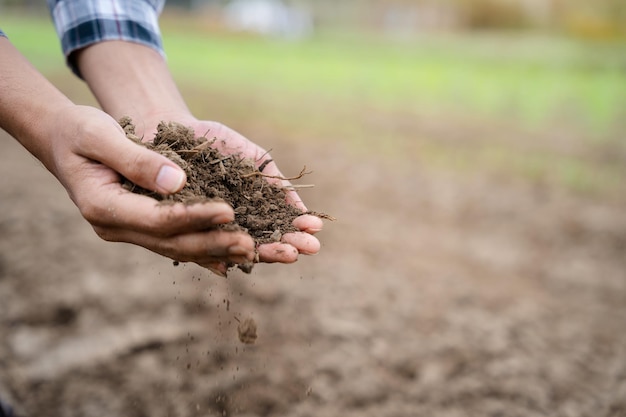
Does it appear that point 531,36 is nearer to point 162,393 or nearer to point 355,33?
point 355,33

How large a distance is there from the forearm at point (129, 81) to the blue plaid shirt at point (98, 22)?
0.11ft

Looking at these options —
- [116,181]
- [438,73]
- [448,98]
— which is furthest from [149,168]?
[438,73]

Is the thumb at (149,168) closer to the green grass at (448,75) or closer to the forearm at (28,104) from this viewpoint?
the forearm at (28,104)

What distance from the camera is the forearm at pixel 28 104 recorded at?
5.10ft

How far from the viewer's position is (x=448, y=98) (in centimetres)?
924

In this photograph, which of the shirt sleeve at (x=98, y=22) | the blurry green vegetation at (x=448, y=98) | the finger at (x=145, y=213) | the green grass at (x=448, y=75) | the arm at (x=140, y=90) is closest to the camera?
the finger at (x=145, y=213)

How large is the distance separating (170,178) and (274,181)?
0.53 metres

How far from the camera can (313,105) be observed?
8766mm

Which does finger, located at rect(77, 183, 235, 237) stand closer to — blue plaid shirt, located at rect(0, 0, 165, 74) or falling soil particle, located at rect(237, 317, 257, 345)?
falling soil particle, located at rect(237, 317, 257, 345)

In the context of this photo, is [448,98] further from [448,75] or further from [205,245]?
[205,245]

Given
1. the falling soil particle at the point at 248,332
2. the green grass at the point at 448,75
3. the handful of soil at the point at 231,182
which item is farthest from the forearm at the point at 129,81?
the green grass at the point at 448,75

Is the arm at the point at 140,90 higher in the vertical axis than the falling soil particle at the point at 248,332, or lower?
higher

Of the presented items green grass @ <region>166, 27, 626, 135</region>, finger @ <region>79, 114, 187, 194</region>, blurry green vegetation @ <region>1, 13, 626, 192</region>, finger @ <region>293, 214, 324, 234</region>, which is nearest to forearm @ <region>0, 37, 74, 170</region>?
finger @ <region>79, 114, 187, 194</region>

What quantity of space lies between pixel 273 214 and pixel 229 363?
44.8 inches
